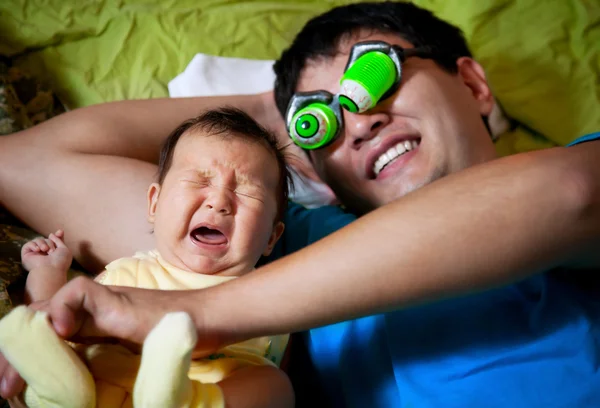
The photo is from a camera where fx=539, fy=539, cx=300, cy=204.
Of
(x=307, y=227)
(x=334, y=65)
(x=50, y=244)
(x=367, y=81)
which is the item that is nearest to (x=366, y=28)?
(x=334, y=65)

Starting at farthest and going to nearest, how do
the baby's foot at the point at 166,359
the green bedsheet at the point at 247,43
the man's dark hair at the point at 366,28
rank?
the green bedsheet at the point at 247,43, the man's dark hair at the point at 366,28, the baby's foot at the point at 166,359

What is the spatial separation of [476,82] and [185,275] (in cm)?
98

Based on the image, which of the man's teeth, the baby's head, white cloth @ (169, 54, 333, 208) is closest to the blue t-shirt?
the baby's head

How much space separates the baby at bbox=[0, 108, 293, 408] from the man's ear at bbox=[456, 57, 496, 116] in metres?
0.63

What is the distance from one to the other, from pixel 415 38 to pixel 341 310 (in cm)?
90

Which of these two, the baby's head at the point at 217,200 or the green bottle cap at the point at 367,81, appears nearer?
the baby's head at the point at 217,200

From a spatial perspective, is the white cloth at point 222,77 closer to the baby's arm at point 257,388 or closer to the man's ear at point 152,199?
the man's ear at point 152,199

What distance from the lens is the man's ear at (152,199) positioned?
1120mm

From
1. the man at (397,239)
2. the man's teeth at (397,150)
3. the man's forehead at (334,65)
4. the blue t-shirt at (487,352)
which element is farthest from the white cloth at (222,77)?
the blue t-shirt at (487,352)

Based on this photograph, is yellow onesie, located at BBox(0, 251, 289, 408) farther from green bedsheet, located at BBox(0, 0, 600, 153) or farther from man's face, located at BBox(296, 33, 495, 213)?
green bedsheet, located at BBox(0, 0, 600, 153)

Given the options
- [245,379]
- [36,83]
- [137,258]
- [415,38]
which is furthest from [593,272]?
[36,83]

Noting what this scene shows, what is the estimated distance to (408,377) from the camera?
3.14 ft

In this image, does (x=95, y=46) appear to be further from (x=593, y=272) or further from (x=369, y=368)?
(x=593, y=272)

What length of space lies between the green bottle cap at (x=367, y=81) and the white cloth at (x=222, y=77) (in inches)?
21.8
